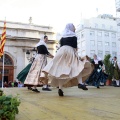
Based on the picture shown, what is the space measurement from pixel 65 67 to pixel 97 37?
47.5 meters

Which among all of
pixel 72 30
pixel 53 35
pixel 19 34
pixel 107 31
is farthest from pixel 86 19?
pixel 72 30

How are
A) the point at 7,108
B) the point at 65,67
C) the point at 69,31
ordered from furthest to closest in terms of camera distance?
the point at 69,31
the point at 65,67
the point at 7,108

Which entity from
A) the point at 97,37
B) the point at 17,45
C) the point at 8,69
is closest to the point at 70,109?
the point at 8,69

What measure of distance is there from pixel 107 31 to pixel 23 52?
2893 cm

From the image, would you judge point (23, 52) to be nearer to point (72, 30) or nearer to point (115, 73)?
point (115, 73)

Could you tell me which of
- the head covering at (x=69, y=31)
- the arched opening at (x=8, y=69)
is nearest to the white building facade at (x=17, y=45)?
the arched opening at (x=8, y=69)

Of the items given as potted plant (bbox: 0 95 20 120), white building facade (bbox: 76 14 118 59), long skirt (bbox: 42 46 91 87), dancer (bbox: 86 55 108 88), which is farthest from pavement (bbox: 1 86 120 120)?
white building facade (bbox: 76 14 118 59)

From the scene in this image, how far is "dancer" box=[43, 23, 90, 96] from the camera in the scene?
15.4 ft

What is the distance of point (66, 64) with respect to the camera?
16.0ft

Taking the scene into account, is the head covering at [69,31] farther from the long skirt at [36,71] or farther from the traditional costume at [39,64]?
the long skirt at [36,71]

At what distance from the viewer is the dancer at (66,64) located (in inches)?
184

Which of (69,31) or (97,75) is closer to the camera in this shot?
(69,31)

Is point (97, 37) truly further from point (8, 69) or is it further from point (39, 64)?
point (39, 64)

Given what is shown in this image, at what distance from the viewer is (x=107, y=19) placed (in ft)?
185
